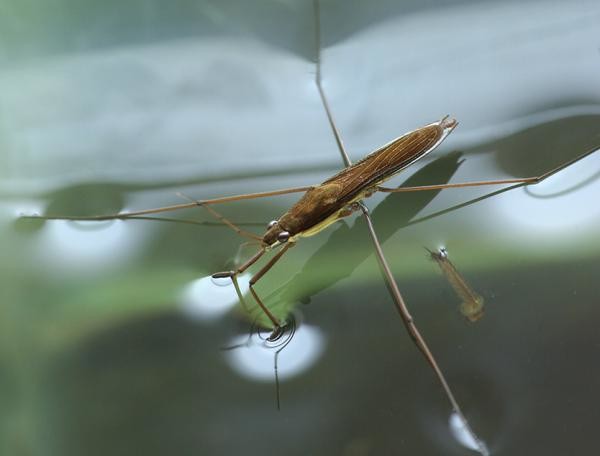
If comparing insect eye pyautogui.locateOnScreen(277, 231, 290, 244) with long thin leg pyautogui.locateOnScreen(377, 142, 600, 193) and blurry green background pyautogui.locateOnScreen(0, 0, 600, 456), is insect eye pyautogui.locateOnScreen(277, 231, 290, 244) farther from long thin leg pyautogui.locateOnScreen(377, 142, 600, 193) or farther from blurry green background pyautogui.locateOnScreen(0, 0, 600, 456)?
long thin leg pyautogui.locateOnScreen(377, 142, 600, 193)

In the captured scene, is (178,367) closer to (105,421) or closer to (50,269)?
(105,421)

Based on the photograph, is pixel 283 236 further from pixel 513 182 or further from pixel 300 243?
pixel 513 182

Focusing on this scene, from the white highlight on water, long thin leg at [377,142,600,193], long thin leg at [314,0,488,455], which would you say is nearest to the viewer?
long thin leg at [314,0,488,455]

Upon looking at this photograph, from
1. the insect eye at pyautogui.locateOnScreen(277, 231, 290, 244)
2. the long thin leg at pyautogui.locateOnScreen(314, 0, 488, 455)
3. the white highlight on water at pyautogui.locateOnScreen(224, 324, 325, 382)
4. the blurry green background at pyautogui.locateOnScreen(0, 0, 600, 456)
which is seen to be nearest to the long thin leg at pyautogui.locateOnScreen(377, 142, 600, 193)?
the blurry green background at pyautogui.locateOnScreen(0, 0, 600, 456)

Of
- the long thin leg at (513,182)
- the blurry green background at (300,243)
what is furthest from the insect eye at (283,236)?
the long thin leg at (513,182)

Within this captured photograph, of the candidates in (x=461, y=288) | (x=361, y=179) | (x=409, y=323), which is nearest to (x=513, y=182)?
(x=461, y=288)

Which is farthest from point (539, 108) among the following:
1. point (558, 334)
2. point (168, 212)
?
point (168, 212)
